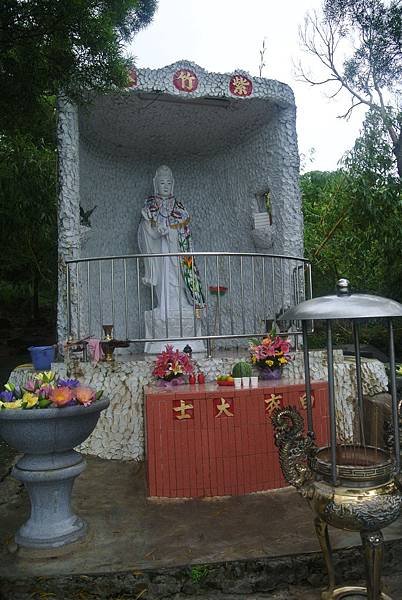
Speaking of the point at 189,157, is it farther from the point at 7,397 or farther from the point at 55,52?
the point at 7,397

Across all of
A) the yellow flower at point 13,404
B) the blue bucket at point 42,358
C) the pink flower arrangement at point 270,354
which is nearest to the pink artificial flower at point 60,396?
the yellow flower at point 13,404

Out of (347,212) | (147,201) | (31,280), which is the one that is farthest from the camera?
(31,280)

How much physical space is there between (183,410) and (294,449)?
1.27 meters

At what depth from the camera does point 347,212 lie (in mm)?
8953

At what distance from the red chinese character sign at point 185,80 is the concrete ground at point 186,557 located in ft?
13.7

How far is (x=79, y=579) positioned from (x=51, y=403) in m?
0.94

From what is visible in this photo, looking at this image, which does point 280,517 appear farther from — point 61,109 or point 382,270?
point 382,270

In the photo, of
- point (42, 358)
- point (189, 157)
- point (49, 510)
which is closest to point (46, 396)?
point (49, 510)

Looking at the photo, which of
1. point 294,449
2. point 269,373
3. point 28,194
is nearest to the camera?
point 294,449

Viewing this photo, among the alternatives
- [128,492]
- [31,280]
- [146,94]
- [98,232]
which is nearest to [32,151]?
[98,232]

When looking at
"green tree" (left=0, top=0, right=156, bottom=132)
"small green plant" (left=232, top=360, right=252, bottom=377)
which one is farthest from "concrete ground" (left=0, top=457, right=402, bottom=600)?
"green tree" (left=0, top=0, right=156, bottom=132)

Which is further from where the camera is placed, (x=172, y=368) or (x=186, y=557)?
(x=172, y=368)

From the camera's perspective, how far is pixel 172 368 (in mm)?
4309

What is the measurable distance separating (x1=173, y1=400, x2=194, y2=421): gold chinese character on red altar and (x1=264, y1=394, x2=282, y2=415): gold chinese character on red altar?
A: 575 millimetres
